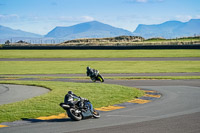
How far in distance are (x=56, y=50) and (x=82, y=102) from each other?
225ft

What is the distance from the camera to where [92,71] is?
2897 centimetres

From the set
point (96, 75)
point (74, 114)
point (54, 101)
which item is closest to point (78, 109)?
point (74, 114)

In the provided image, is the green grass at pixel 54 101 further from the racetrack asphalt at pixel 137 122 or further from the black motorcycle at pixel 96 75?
the black motorcycle at pixel 96 75

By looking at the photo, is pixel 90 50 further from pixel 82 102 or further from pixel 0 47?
pixel 82 102

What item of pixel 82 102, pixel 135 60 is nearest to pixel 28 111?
pixel 82 102

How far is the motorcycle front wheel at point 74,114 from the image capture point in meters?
13.3

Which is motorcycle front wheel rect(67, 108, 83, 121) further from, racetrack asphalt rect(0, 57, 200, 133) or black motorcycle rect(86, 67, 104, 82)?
black motorcycle rect(86, 67, 104, 82)

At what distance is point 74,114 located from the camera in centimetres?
1346

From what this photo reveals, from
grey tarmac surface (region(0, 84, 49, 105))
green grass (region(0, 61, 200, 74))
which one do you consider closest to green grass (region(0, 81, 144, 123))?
grey tarmac surface (region(0, 84, 49, 105))

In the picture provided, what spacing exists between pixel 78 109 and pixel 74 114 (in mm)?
321

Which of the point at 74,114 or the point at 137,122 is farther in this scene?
the point at 74,114

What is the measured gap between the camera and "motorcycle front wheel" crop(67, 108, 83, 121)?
524 inches

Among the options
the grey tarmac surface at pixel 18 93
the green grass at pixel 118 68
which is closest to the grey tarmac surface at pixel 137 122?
the grey tarmac surface at pixel 18 93

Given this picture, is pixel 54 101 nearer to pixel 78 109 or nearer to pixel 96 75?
pixel 78 109
